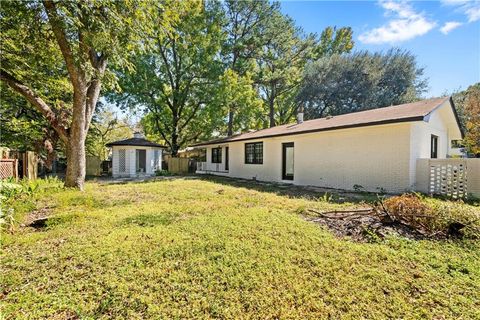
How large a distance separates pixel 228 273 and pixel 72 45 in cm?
900

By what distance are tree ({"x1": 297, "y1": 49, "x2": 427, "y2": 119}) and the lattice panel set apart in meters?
15.2

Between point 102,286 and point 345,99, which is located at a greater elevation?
point 345,99

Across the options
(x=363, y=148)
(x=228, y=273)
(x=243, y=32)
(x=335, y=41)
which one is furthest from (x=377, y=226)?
(x=335, y=41)

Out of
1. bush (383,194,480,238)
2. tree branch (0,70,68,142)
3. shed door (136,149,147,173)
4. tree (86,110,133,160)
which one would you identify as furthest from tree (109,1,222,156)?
bush (383,194,480,238)

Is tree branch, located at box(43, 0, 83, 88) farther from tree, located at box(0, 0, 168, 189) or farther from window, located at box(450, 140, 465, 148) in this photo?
window, located at box(450, 140, 465, 148)

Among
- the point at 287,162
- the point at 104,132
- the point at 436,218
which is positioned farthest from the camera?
the point at 104,132

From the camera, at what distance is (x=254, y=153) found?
15.2 m

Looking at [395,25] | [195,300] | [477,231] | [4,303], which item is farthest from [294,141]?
[4,303]

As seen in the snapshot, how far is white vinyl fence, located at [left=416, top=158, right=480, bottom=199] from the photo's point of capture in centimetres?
771

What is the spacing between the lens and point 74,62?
25.0 feet

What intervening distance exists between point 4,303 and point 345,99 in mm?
25085

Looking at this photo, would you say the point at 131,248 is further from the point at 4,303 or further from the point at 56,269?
the point at 4,303

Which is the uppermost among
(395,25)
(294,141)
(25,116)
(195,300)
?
(395,25)

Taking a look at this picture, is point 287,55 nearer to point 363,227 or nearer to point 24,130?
point 24,130
